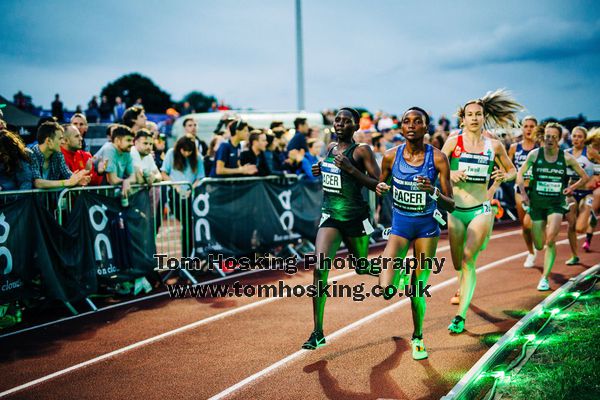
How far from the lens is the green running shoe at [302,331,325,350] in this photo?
561 centimetres

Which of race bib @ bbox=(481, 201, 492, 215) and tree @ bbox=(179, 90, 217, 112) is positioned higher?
tree @ bbox=(179, 90, 217, 112)

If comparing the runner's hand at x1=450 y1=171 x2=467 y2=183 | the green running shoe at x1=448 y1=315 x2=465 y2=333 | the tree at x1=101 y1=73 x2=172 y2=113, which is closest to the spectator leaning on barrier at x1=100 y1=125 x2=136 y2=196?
the runner's hand at x1=450 y1=171 x2=467 y2=183

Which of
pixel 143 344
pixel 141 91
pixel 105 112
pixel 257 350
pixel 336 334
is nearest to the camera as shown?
pixel 257 350

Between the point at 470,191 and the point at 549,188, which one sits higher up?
the point at 470,191

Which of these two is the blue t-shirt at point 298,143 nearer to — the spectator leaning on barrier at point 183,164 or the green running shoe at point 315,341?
the spectator leaning on barrier at point 183,164

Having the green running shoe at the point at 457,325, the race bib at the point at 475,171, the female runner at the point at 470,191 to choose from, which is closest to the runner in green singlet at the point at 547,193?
the female runner at the point at 470,191

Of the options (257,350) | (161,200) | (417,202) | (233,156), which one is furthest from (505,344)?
(233,156)

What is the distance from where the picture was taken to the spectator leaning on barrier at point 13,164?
7.03m

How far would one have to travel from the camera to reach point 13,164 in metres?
7.08

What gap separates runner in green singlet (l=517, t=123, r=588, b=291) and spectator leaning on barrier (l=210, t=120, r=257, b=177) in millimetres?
4944

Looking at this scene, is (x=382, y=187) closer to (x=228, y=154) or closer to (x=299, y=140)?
(x=228, y=154)

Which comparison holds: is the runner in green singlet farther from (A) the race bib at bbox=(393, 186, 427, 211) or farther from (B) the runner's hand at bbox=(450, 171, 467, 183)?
(A) the race bib at bbox=(393, 186, 427, 211)

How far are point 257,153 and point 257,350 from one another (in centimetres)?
574

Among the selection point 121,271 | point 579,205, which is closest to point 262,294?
point 121,271
